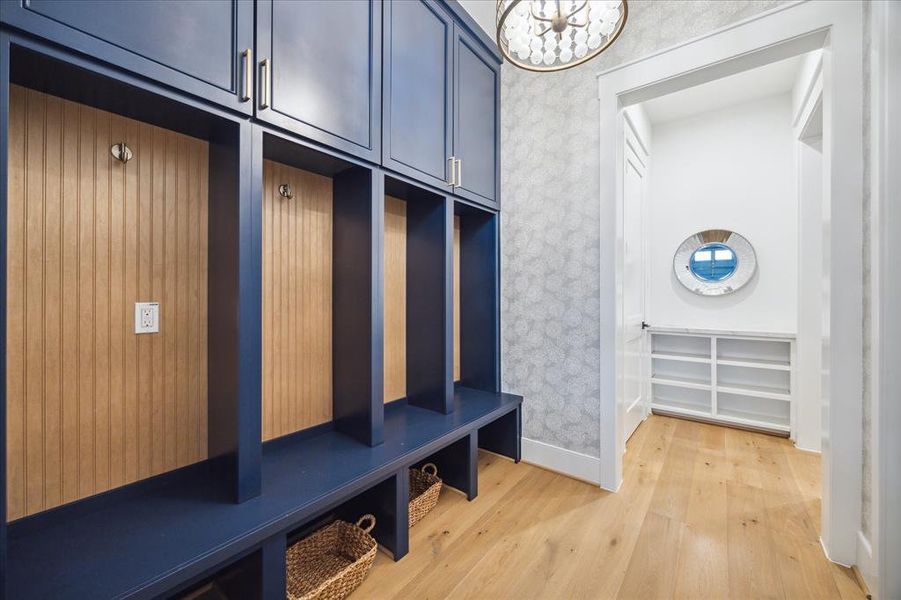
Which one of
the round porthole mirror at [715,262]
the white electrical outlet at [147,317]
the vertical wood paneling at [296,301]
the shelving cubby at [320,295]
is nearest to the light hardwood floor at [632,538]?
the shelving cubby at [320,295]

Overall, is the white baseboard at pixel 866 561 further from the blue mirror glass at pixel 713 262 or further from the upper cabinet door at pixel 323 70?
the upper cabinet door at pixel 323 70

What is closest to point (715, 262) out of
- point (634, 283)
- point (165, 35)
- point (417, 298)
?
point (634, 283)

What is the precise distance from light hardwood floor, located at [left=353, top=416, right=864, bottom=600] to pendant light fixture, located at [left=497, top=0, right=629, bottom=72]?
6.53 feet

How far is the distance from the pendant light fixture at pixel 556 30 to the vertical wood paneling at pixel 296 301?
107 centimetres

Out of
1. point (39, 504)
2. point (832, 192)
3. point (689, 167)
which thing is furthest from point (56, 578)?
point (689, 167)

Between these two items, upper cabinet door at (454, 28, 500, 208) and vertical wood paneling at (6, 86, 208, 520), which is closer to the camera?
vertical wood paneling at (6, 86, 208, 520)

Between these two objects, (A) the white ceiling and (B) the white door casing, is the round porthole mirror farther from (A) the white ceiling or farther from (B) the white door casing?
(A) the white ceiling

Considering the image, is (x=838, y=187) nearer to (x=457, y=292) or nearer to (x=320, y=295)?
(x=457, y=292)

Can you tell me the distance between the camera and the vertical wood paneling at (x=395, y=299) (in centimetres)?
222

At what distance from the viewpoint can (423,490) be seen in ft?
6.72

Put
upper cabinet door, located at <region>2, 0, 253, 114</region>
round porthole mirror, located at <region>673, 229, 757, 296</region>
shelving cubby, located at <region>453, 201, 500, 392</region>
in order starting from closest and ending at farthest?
upper cabinet door, located at <region>2, 0, 253, 114</region> → shelving cubby, located at <region>453, 201, 500, 392</region> → round porthole mirror, located at <region>673, 229, 757, 296</region>

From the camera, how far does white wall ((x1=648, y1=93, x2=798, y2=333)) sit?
3.15 m

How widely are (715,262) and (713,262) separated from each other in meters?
0.02

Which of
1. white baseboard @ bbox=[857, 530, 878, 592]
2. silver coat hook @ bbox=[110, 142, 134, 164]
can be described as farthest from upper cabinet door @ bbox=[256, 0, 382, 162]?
white baseboard @ bbox=[857, 530, 878, 592]
